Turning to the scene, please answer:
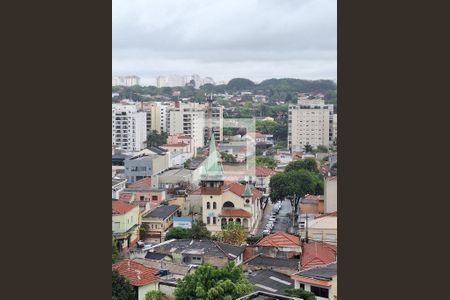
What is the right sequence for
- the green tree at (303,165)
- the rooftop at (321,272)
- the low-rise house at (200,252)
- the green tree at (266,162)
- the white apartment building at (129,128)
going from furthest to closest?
the white apartment building at (129,128) < the green tree at (266,162) < the green tree at (303,165) < the low-rise house at (200,252) < the rooftop at (321,272)

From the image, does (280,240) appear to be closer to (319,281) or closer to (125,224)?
(319,281)

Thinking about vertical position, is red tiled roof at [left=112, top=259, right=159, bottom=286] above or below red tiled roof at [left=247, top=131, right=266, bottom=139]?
below

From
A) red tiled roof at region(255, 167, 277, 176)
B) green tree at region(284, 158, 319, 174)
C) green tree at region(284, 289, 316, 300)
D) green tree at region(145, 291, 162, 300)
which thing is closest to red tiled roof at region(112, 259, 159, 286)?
green tree at region(145, 291, 162, 300)

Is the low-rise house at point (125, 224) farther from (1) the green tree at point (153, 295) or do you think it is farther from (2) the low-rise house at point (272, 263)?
(1) the green tree at point (153, 295)

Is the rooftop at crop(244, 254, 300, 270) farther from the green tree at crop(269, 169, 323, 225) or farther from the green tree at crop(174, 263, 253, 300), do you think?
the green tree at crop(269, 169, 323, 225)

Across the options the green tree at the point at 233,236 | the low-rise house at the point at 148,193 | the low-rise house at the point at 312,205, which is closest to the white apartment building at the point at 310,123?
the low-rise house at the point at 312,205

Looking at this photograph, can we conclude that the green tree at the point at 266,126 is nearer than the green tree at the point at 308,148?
No

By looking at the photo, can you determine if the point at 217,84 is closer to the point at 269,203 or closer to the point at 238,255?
the point at 269,203
